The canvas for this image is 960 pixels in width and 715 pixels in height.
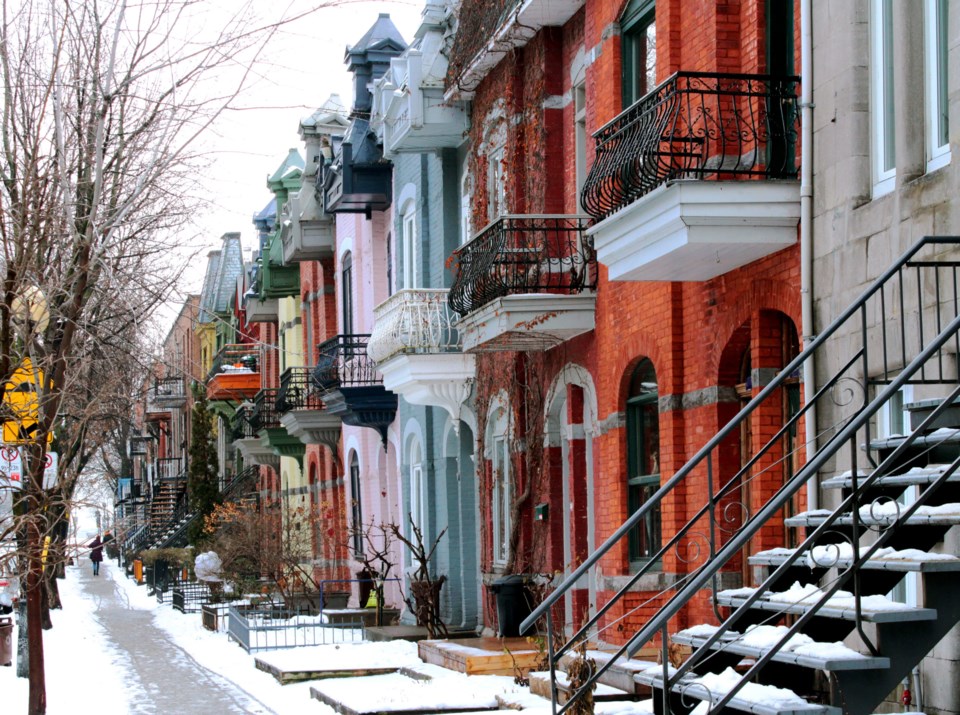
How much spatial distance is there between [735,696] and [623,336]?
27.9 feet

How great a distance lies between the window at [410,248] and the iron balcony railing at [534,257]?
286 inches

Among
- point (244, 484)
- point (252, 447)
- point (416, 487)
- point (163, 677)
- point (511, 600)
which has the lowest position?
point (163, 677)

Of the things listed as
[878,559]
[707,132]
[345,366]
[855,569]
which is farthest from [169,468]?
[855,569]

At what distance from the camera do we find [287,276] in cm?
3834

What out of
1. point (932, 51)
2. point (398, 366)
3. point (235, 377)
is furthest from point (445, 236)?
point (235, 377)

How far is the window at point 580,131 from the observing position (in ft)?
59.9

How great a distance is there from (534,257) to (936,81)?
7633mm

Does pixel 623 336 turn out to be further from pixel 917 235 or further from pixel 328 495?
pixel 328 495

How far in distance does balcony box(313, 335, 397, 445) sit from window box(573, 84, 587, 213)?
9.02m

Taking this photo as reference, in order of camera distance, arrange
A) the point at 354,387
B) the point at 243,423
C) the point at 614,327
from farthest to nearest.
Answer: the point at 243,423
the point at 354,387
the point at 614,327

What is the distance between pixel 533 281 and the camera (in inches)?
693

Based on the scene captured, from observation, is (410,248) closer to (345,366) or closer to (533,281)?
(345,366)

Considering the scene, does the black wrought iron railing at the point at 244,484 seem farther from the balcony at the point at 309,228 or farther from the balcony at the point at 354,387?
the balcony at the point at 354,387

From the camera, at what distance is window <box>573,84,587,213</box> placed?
1825cm
